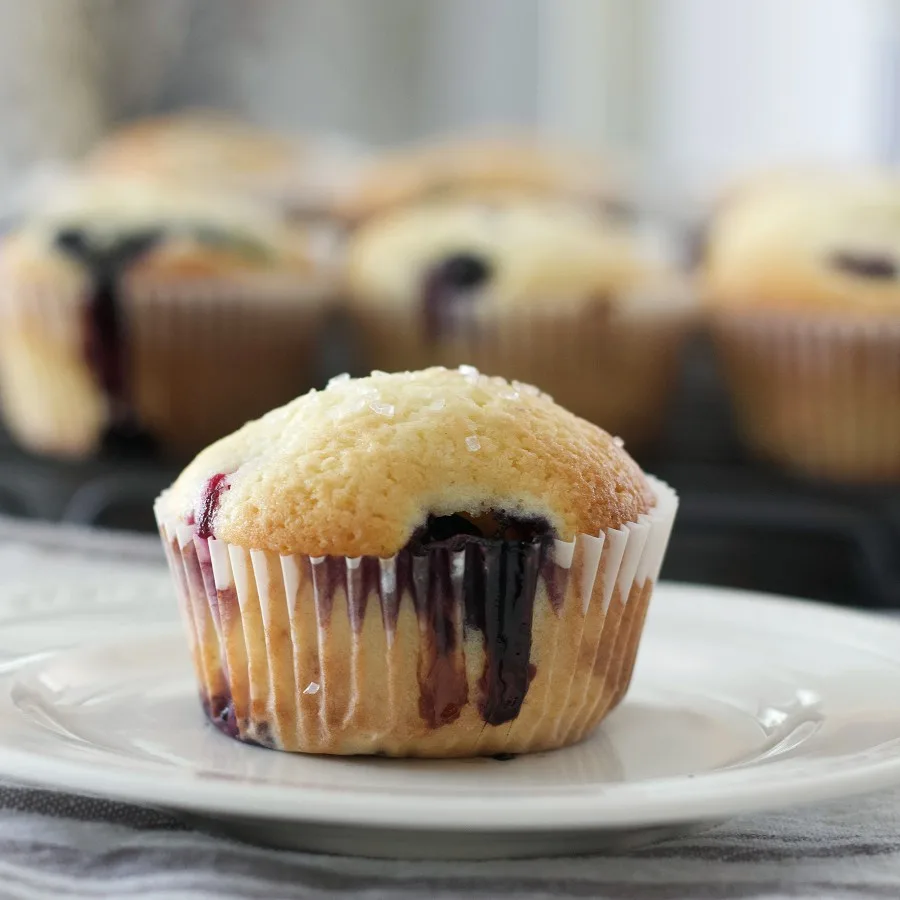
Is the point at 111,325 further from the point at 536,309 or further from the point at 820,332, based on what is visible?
the point at 820,332

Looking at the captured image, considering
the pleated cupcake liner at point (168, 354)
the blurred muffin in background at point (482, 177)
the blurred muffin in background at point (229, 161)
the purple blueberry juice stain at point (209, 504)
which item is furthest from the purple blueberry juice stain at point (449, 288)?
the purple blueberry juice stain at point (209, 504)

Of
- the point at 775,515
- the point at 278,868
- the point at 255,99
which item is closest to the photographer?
the point at 278,868

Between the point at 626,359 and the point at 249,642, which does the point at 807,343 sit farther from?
the point at 249,642

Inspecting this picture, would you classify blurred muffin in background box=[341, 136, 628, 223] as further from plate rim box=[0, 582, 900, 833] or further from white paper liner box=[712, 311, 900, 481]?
plate rim box=[0, 582, 900, 833]

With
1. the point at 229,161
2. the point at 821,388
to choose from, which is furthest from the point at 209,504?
the point at 229,161

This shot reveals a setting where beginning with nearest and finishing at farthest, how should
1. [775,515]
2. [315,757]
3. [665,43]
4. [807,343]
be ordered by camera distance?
[315,757], [775,515], [807,343], [665,43]

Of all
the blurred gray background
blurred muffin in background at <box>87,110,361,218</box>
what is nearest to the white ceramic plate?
blurred muffin in background at <box>87,110,361,218</box>

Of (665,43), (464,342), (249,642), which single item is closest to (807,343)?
(464,342)
